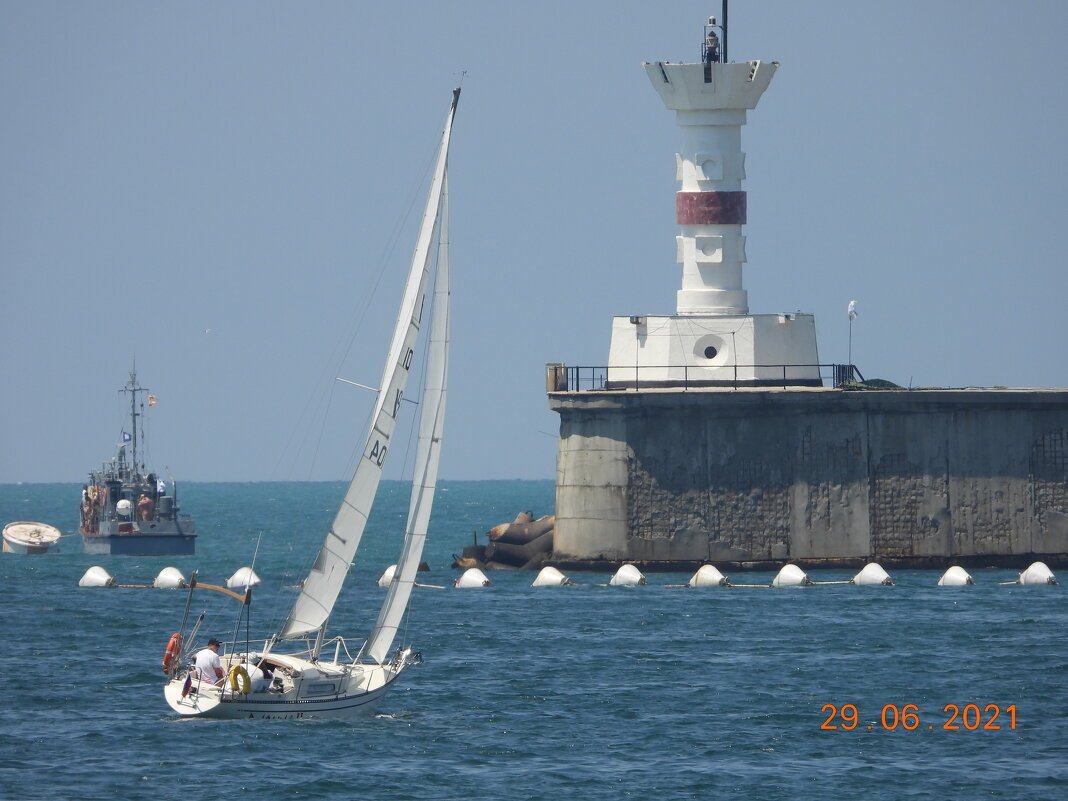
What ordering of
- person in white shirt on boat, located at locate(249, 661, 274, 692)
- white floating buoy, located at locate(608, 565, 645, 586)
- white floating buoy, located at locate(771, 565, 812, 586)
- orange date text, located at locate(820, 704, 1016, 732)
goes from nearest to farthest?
person in white shirt on boat, located at locate(249, 661, 274, 692)
orange date text, located at locate(820, 704, 1016, 732)
white floating buoy, located at locate(771, 565, 812, 586)
white floating buoy, located at locate(608, 565, 645, 586)

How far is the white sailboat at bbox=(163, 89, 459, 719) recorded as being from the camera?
111 feet

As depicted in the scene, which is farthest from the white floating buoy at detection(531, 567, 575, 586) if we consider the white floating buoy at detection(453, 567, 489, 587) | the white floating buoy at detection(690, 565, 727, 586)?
the white floating buoy at detection(690, 565, 727, 586)

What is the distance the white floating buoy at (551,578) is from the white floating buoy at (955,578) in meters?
11.1

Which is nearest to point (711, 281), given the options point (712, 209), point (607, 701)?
point (712, 209)

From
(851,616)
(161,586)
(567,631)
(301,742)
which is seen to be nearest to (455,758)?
(301,742)

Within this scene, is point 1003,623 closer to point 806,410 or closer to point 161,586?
point 806,410

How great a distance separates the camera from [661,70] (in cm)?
6162

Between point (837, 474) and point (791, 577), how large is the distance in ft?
12.4

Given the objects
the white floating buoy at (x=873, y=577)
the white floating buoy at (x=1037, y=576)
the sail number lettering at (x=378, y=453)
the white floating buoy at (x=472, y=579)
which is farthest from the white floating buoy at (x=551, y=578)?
the sail number lettering at (x=378, y=453)

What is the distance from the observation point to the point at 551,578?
2274 inches

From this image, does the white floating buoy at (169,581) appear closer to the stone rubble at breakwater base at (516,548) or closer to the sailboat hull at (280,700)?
the stone rubble at breakwater base at (516,548)

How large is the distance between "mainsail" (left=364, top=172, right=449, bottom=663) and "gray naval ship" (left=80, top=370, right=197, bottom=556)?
160 feet

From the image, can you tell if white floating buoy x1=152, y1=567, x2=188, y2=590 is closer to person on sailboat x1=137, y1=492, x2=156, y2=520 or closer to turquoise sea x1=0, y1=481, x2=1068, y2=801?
turquoise sea x1=0, y1=481, x2=1068, y2=801

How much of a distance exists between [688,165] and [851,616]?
18458mm
